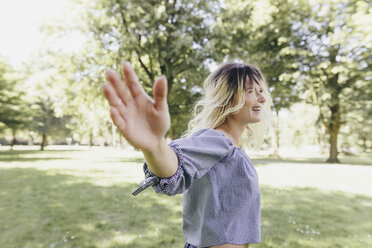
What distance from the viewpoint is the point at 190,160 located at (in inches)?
54.9

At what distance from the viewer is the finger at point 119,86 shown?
104 cm

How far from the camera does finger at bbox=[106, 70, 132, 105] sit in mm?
1040

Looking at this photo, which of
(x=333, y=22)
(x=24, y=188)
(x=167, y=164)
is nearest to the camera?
(x=167, y=164)

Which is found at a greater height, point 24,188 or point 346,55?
point 346,55

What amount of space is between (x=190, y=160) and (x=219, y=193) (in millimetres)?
379

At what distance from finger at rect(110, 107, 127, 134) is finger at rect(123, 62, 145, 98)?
113mm

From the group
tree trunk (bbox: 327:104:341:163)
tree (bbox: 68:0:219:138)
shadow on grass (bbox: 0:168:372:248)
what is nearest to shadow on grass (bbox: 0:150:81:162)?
tree (bbox: 68:0:219:138)

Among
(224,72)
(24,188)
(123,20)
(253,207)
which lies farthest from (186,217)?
(123,20)

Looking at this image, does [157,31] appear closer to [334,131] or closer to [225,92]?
[225,92]

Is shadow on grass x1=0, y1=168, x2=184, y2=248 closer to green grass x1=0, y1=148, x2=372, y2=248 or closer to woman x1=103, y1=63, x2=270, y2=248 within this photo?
green grass x1=0, y1=148, x2=372, y2=248

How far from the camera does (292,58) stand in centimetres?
2036

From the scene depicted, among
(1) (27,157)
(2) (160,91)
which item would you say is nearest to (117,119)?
(2) (160,91)

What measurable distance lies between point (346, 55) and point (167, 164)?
73.1ft

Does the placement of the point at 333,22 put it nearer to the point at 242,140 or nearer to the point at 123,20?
the point at 123,20
